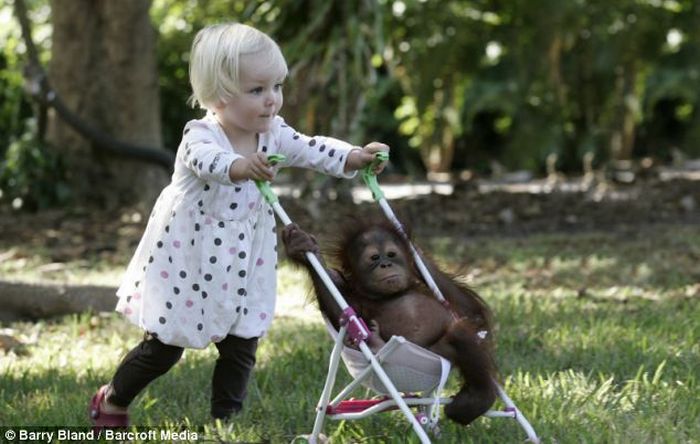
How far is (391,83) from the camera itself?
11.6 metres

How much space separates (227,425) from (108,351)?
146 centimetres

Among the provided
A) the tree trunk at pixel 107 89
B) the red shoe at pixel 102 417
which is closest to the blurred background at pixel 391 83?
the tree trunk at pixel 107 89

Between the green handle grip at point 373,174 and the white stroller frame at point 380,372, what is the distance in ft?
1.23

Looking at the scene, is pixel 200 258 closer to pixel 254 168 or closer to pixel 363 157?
pixel 254 168

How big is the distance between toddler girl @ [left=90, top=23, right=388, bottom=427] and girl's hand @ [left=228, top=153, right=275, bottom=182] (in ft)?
0.26

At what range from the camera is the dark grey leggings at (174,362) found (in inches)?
138

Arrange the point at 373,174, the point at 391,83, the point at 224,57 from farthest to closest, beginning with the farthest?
the point at 391,83 → the point at 373,174 → the point at 224,57

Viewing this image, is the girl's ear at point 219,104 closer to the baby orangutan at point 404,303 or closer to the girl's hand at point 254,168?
the girl's hand at point 254,168

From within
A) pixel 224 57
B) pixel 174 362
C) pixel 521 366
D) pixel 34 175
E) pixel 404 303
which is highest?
pixel 224 57

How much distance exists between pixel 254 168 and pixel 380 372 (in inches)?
26.9

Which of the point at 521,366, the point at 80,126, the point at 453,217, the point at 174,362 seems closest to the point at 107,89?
the point at 80,126

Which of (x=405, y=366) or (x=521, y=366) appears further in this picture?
(x=521, y=366)

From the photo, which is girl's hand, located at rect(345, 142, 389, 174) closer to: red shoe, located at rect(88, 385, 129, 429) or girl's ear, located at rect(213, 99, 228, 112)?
girl's ear, located at rect(213, 99, 228, 112)

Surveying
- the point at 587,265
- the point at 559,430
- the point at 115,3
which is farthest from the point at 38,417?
the point at 115,3
